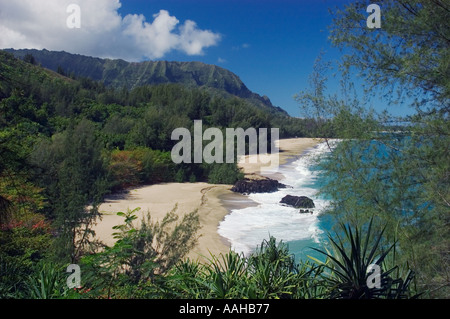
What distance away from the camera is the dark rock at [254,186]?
26.5 meters

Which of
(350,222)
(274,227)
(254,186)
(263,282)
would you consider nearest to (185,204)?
(274,227)

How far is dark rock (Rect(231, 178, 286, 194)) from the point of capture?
26.5m

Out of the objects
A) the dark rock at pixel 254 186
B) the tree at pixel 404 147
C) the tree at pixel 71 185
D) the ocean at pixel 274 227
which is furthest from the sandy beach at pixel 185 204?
the tree at pixel 404 147

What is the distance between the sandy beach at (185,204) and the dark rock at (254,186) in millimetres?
853

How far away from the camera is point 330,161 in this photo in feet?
22.3

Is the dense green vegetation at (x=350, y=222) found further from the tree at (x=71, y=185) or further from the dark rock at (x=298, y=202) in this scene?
the dark rock at (x=298, y=202)

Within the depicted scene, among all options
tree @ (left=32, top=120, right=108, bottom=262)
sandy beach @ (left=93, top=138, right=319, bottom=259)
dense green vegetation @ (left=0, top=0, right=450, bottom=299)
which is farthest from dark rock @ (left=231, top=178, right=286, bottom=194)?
dense green vegetation @ (left=0, top=0, right=450, bottom=299)

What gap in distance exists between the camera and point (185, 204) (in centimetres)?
2050

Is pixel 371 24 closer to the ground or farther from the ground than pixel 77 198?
farther from the ground

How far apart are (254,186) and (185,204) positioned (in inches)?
312

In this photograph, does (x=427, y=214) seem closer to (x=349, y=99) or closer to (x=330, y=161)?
(x=330, y=161)
